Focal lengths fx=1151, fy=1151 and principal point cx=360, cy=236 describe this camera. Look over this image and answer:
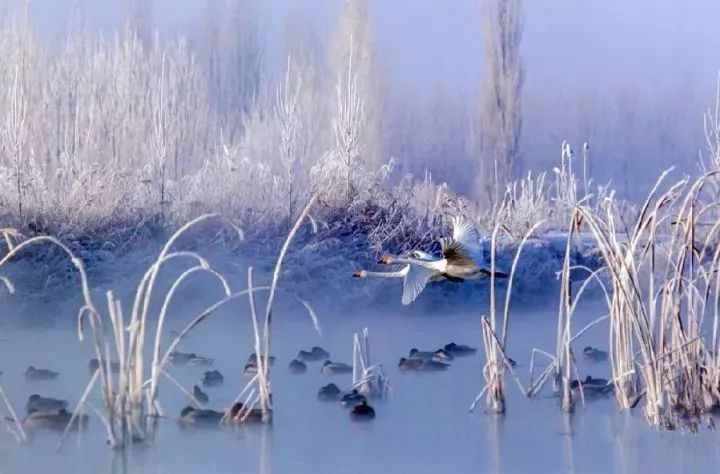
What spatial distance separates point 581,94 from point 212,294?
10.5ft

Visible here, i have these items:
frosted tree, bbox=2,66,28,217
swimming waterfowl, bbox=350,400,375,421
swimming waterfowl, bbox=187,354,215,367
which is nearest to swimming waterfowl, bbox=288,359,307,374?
swimming waterfowl, bbox=187,354,215,367

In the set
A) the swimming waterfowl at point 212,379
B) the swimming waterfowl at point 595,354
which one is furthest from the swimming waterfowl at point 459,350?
the swimming waterfowl at point 212,379

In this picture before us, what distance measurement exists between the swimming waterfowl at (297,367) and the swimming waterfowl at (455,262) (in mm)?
718

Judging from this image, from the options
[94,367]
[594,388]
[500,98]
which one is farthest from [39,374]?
[500,98]

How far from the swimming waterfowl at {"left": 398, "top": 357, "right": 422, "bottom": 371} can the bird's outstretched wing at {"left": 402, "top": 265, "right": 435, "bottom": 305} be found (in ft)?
1.86

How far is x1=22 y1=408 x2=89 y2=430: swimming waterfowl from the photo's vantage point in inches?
140

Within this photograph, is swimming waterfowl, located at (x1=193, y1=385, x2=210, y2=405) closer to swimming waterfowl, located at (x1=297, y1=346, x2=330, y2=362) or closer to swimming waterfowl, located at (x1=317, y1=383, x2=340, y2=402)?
swimming waterfowl, located at (x1=317, y1=383, x2=340, y2=402)

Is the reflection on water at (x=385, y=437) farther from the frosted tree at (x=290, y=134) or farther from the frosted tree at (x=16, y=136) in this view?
the frosted tree at (x=290, y=134)

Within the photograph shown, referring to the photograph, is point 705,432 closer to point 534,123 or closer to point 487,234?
point 487,234

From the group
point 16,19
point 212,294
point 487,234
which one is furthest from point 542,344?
point 16,19

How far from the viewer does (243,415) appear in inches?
146

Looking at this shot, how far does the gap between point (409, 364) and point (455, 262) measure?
0.83m

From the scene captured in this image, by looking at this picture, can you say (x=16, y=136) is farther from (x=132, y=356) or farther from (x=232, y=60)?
(x=132, y=356)

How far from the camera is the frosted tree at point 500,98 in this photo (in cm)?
807
